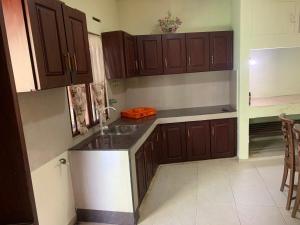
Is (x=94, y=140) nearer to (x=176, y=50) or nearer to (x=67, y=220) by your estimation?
(x=67, y=220)

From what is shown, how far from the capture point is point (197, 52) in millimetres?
3855

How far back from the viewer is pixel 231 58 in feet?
12.7

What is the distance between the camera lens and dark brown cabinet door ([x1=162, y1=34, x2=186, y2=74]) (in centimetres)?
381

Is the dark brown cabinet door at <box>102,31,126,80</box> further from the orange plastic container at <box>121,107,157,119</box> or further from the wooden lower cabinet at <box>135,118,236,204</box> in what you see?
the wooden lower cabinet at <box>135,118,236,204</box>

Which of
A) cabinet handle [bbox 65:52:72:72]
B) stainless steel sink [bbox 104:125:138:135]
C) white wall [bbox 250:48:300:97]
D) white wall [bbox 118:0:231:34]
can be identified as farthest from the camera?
white wall [bbox 250:48:300:97]

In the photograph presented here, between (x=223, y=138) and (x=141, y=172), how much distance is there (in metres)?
1.84

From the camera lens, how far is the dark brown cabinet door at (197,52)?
381 centimetres

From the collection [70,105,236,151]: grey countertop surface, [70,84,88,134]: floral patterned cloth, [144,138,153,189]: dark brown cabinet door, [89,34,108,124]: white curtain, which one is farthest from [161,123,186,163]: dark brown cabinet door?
[70,84,88,134]: floral patterned cloth

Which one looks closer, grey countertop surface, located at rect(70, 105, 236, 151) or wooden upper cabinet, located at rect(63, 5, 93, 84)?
wooden upper cabinet, located at rect(63, 5, 93, 84)

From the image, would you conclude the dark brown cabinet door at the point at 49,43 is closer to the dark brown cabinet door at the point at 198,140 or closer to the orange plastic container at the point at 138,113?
the orange plastic container at the point at 138,113

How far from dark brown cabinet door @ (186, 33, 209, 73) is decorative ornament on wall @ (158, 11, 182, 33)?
0.89ft

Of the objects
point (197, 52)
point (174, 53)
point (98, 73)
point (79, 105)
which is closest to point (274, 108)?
point (197, 52)

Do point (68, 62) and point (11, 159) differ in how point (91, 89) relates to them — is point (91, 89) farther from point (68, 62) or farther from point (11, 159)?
point (11, 159)

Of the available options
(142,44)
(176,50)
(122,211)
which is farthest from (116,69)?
(122,211)
